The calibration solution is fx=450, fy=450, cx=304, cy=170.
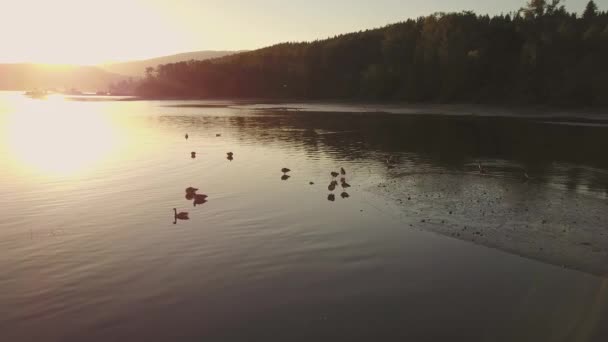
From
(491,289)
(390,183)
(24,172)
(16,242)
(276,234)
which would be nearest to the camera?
(491,289)

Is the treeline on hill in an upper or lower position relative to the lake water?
upper

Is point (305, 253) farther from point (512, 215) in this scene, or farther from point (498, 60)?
point (498, 60)

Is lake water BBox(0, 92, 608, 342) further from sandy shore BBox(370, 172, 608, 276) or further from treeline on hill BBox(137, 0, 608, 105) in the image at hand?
treeline on hill BBox(137, 0, 608, 105)

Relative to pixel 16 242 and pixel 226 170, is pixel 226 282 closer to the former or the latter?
pixel 16 242

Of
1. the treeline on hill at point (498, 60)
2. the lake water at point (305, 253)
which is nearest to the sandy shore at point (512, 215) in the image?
the lake water at point (305, 253)

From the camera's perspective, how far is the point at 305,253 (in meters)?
16.0

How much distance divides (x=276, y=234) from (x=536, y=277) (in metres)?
9.33

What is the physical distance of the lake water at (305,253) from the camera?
439 inches

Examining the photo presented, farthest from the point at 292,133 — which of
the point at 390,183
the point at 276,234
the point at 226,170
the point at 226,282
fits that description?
the point at 226,282

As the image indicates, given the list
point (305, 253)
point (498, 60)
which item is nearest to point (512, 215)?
point (305, 253)

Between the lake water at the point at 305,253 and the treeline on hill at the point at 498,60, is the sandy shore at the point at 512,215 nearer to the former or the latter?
the lake water at the point at 305,253

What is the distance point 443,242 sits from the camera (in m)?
17.2

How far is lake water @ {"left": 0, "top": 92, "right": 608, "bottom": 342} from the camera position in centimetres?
1114

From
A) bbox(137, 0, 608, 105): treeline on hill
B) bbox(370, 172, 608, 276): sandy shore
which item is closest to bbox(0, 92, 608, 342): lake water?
bbox(370, 172, 608, 276): sandy shore
